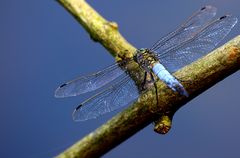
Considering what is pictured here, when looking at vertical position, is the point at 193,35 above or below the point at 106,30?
below

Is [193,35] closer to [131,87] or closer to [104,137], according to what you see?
[131,87]

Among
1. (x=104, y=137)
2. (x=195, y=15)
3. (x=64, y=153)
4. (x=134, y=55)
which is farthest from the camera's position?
(x=195, y=15)

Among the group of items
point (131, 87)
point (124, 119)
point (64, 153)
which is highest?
point (131, 87)

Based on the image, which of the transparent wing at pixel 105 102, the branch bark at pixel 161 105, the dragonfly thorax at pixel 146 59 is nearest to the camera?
the branch bark at pixel 161 105

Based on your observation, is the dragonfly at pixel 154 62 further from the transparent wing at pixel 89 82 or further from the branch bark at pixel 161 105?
the branch bark at pixel 161 105

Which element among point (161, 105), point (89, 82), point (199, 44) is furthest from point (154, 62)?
point (161, 105)

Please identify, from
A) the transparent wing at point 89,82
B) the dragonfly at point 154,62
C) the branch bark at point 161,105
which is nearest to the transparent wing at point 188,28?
the dragonfly at point 154,62

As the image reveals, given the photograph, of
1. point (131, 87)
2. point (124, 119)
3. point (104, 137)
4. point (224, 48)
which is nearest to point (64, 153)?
point (104, 137)

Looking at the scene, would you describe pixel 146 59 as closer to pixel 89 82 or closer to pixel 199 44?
pixel 199 44
